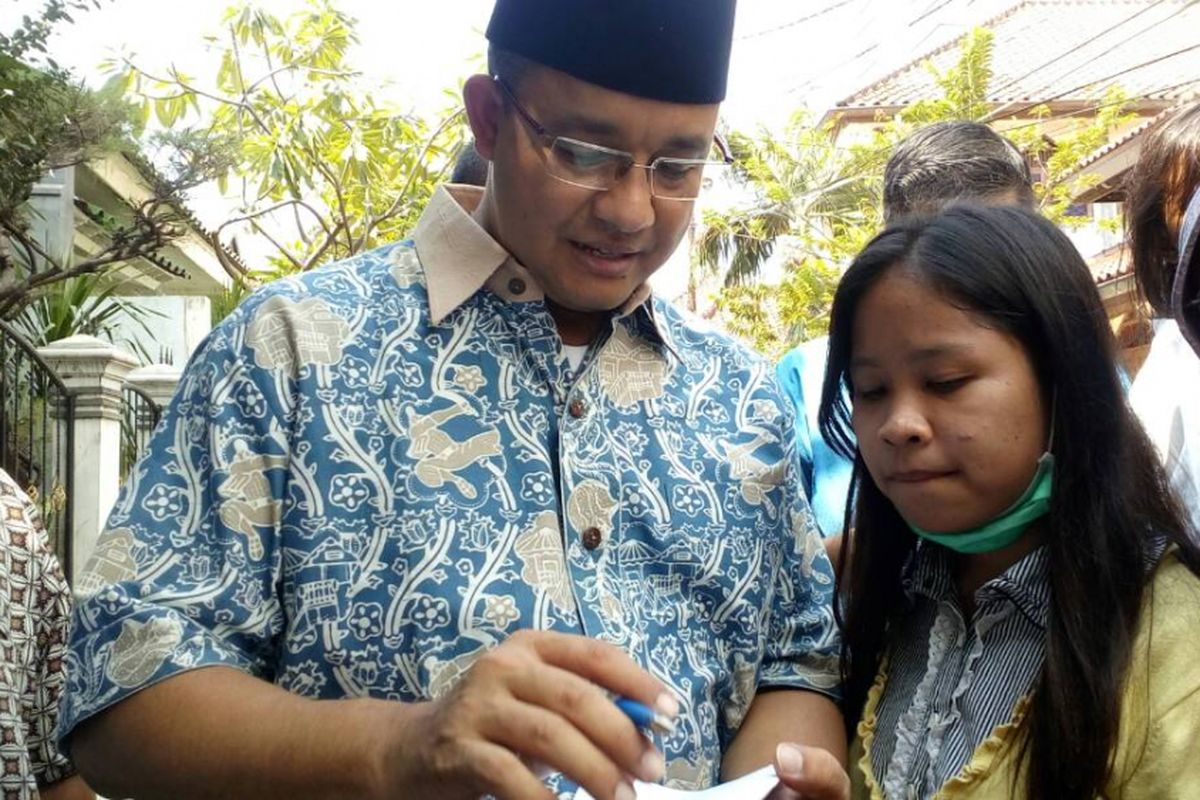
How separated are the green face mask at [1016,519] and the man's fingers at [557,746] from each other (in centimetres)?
96

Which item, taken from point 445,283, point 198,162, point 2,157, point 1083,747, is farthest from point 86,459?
point 1083,747

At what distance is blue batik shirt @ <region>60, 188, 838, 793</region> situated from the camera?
5.74ft

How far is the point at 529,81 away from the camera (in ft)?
6.70

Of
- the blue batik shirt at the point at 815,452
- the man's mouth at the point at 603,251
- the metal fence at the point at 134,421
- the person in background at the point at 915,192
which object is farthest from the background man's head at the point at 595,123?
the metal fence at the point at 134,421

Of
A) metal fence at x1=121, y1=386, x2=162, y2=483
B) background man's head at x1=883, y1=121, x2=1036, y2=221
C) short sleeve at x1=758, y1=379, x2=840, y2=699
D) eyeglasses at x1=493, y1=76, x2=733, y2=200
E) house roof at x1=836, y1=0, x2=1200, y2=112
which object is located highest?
house roof at x1=836, y1=0, x2=1200, y2=112

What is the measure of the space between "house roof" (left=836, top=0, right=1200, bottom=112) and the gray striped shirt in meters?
22.7

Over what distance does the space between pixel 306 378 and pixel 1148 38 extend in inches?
1174

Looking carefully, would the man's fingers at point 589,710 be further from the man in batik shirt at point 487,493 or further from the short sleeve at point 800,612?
the short sleeve at point 800,612

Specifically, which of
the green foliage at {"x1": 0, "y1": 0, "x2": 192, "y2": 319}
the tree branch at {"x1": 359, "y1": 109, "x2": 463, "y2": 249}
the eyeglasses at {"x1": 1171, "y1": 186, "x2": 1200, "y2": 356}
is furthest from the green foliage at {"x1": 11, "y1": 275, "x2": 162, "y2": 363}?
the eyeglasses at {"x1": 1171, "y1": 186, "x2": 1200, "y2": 356}

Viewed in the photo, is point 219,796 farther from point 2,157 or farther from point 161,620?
point 2,157

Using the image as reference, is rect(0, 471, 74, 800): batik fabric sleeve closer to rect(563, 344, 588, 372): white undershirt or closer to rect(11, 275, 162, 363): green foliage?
rect(563, 344, 588, 372): white undershirt

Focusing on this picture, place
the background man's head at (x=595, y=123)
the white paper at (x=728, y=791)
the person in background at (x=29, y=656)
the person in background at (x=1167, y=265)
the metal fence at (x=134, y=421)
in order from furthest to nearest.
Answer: the metal fence at (x=134, y=421) < the person in background at (x=1167, y=265) < the person in background at (x=29, y=656) < the background man's head at (x=595, y=123) < the white paper at (x=728, y=791)

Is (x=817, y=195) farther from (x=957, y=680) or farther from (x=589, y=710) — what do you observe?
(x=589, y=710)

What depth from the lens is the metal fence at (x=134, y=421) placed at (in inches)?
368
